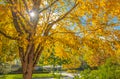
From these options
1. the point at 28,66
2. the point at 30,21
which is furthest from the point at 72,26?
the point at 28,66

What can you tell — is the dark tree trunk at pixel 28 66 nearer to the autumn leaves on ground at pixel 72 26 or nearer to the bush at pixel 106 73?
the autumn leaves on ground at pixel 72 26

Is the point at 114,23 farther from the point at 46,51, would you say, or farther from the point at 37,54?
the point at 46,51

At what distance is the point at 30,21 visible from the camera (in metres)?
8.15

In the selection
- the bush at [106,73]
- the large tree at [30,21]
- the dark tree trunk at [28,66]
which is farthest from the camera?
the dark tree trunk at [28,66]

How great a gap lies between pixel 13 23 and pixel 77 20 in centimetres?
214

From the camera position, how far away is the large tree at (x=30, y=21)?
7637 millimetres

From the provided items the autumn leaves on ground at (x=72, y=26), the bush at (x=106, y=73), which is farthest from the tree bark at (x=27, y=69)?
the bush at (x=106, y=73)

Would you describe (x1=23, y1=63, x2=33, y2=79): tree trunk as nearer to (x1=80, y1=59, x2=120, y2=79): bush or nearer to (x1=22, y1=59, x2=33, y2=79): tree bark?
(x1=22, y1=59, x2=33, y2=79): tree bark

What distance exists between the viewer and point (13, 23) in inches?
329

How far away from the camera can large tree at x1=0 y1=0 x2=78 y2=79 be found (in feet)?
25.1

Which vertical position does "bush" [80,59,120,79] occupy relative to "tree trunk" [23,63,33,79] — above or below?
below

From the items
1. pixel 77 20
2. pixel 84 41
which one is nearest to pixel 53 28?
pixel 77 20

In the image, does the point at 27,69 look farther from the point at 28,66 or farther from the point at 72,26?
the point at 72,26

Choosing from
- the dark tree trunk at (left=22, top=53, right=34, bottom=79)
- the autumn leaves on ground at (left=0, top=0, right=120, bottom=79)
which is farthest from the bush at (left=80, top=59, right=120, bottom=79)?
the dark tree trunk at (left=22, top=53, right=34, bottom=79)
